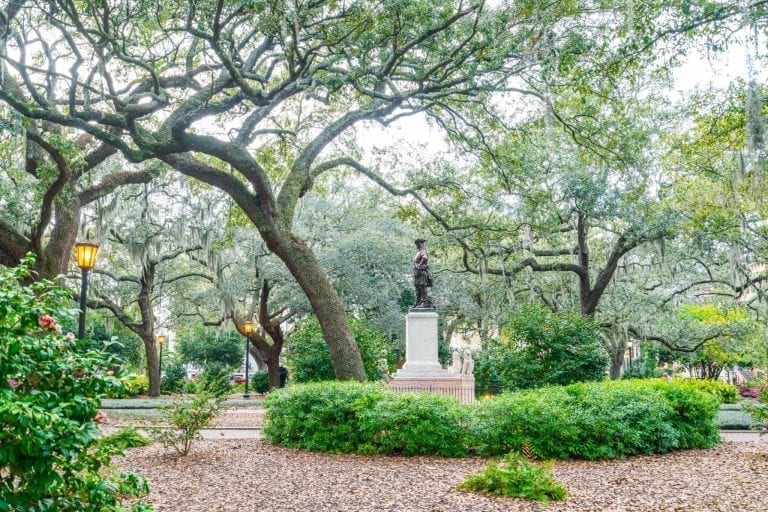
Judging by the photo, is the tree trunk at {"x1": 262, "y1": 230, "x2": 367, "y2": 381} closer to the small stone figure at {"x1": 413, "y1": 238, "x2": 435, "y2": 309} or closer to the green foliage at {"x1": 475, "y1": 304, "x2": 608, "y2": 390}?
the green foliage at {"x1": 475, "y1": 304, "x2": 608, "y2": 390}

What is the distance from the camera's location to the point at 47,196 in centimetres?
1150

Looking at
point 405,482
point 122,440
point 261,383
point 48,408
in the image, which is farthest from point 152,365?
point 48,408

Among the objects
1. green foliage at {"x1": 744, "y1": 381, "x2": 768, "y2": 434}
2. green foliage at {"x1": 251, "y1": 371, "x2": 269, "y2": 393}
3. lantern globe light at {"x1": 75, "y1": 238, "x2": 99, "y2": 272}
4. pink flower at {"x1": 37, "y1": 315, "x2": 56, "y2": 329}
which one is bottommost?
green foliage at {"x1": 251, "y1": 371, "x2": 269, "y2": 393}

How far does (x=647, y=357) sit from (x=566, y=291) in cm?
1241

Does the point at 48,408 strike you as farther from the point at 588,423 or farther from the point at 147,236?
the point at 147,236

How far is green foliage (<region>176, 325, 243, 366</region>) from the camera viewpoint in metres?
34.6

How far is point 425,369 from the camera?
1434 centimetres

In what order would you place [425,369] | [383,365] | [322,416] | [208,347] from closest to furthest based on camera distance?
[322,416]
[425,369]
[383,365]
[208,347]

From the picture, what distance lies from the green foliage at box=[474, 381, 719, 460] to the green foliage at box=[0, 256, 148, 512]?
602 cm

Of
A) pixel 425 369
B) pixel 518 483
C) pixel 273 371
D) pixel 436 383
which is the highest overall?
pixel 425 369

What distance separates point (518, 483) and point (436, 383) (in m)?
7.49

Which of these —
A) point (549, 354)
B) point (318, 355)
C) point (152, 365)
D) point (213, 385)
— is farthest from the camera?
point (152, 365)

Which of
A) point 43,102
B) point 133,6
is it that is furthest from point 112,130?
point 133,6

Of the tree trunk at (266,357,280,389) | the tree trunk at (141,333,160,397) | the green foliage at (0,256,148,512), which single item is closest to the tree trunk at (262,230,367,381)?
the green foliage at (0,256,148,512)
